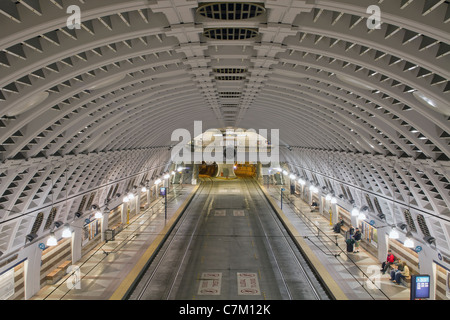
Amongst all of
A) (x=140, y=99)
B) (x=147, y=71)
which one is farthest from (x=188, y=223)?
(x=147, y=71)

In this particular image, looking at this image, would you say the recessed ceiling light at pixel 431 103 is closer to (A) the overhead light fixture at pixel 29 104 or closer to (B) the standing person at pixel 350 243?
(A) the overhead light fixture at pixel 29 104

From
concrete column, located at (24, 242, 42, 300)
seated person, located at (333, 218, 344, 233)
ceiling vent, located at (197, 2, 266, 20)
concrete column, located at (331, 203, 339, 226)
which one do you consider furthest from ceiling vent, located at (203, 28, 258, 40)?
concrete column, located at (331, 203, 339, 226)

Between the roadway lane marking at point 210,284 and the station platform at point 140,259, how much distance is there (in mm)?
4212

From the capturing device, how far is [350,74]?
10.3m

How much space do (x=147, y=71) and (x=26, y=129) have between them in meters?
5.06

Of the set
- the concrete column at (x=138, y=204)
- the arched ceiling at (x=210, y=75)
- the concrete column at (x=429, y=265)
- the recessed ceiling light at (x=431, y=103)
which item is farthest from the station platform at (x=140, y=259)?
the recessed ceiling light at (x=431, y=103)

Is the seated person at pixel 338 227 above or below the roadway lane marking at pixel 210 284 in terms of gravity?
above

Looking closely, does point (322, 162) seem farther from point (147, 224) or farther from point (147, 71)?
point (147, 71)

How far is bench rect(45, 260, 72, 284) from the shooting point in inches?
669

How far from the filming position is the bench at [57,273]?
17.0 metres

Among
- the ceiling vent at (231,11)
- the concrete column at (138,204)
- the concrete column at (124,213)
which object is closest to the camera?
the ceiling vent at (231,11)

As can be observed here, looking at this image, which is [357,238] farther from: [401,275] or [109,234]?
[109,234]

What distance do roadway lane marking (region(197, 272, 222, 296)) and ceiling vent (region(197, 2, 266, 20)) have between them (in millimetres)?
12898

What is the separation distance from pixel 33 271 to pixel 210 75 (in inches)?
526
